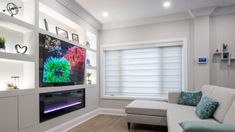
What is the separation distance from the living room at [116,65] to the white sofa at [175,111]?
2 cm

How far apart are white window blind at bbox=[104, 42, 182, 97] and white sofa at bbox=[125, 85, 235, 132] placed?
718mm

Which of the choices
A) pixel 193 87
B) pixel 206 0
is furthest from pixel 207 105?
pixel 206 0

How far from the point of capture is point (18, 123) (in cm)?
211

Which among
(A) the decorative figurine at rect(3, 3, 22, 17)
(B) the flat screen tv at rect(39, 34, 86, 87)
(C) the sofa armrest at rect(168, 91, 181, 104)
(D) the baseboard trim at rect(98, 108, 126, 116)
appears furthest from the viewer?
(D) the baseboard trim at rect(98, 108, 126, 116)

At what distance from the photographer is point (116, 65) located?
185 inches

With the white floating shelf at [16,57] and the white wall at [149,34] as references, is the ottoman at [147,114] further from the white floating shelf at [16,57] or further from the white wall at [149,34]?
the white floating shelf at [16,57]

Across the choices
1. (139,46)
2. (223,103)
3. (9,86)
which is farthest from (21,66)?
(223,103)

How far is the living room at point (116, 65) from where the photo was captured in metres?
2.20

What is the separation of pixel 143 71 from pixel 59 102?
2487mm

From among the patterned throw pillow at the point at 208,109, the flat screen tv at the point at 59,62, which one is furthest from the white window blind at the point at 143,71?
the patterned throw pillow at the point at 208,109

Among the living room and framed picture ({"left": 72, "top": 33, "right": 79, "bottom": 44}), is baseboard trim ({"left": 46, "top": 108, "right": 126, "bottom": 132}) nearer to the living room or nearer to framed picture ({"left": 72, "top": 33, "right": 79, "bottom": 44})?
the living room

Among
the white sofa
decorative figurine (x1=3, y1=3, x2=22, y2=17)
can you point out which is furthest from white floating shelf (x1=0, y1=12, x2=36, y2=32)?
the white sofa

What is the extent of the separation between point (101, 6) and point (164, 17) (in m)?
1.79

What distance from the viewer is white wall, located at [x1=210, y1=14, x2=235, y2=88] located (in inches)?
140
